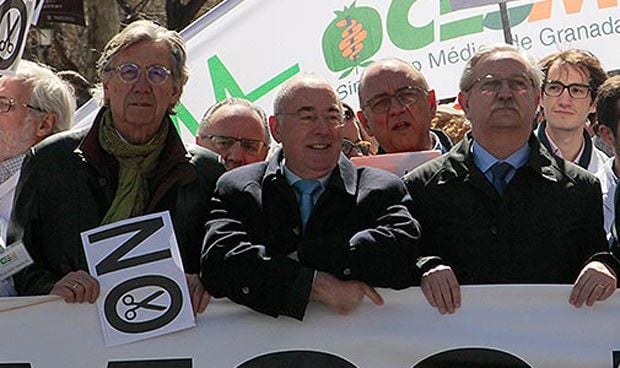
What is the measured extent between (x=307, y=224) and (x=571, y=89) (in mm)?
1889

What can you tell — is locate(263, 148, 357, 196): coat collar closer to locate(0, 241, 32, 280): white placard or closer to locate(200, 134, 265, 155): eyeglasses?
locate(0, 241, 32, 280): white placard

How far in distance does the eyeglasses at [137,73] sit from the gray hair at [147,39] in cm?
5

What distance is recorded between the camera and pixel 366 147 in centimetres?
624

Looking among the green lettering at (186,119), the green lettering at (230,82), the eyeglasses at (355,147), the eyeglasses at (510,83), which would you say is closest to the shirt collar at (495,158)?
the eyeglasses at (510,83)

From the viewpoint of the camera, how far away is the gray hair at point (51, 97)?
5.39m

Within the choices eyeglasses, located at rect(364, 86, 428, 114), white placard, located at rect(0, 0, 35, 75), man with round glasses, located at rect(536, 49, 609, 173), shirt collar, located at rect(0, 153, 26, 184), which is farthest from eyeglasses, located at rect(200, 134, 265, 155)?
man with round glasses, located at rect(536, 49, 609, 173)

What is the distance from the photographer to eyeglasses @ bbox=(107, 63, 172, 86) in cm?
473

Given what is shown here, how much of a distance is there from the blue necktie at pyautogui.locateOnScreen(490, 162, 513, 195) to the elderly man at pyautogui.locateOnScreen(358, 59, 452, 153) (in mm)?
812

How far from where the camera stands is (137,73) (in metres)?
4.74

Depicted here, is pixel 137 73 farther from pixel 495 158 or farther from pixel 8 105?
pixel 495 158

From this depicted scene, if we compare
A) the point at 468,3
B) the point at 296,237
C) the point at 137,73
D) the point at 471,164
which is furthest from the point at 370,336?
the point at 468,3

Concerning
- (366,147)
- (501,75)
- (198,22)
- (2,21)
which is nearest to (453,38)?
(366,147)

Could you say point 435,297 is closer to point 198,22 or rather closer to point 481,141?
point 481,141

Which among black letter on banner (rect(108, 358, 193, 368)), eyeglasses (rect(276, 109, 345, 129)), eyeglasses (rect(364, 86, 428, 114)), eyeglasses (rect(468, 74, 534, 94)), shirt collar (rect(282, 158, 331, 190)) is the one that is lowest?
black letter on banner (rect(108, 358, 193, 368))
